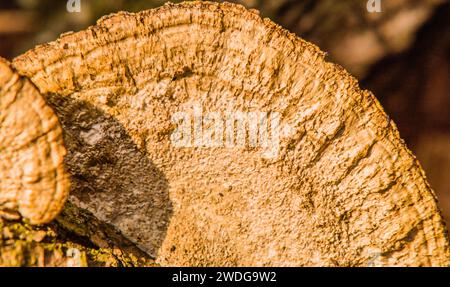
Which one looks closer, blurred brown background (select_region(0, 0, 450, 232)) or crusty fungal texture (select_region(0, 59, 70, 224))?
crusty fungal texture (select_region(0, 59, 70, 224))

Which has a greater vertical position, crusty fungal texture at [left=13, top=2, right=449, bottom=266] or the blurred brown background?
the blurred brown background

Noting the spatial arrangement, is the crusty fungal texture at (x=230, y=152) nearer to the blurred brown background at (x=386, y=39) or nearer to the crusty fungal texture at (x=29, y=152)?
the crusty fungal texture at (x=29, y=152)

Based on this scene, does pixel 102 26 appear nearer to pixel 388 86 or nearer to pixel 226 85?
pixel 226 85

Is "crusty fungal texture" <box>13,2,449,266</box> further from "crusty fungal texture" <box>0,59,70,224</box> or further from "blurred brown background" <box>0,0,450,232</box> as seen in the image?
"blurred brown background" <box>0,0,450,232</box>

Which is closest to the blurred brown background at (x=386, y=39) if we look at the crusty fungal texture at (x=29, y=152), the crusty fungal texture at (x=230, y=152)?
the crusty fungal texture at (x=230, y=152)

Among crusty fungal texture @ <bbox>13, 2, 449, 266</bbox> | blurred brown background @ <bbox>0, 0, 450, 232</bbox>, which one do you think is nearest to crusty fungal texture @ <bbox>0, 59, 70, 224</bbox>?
crusty fungal texture @ <bbox>13, 2, 449, 266</bbox>
